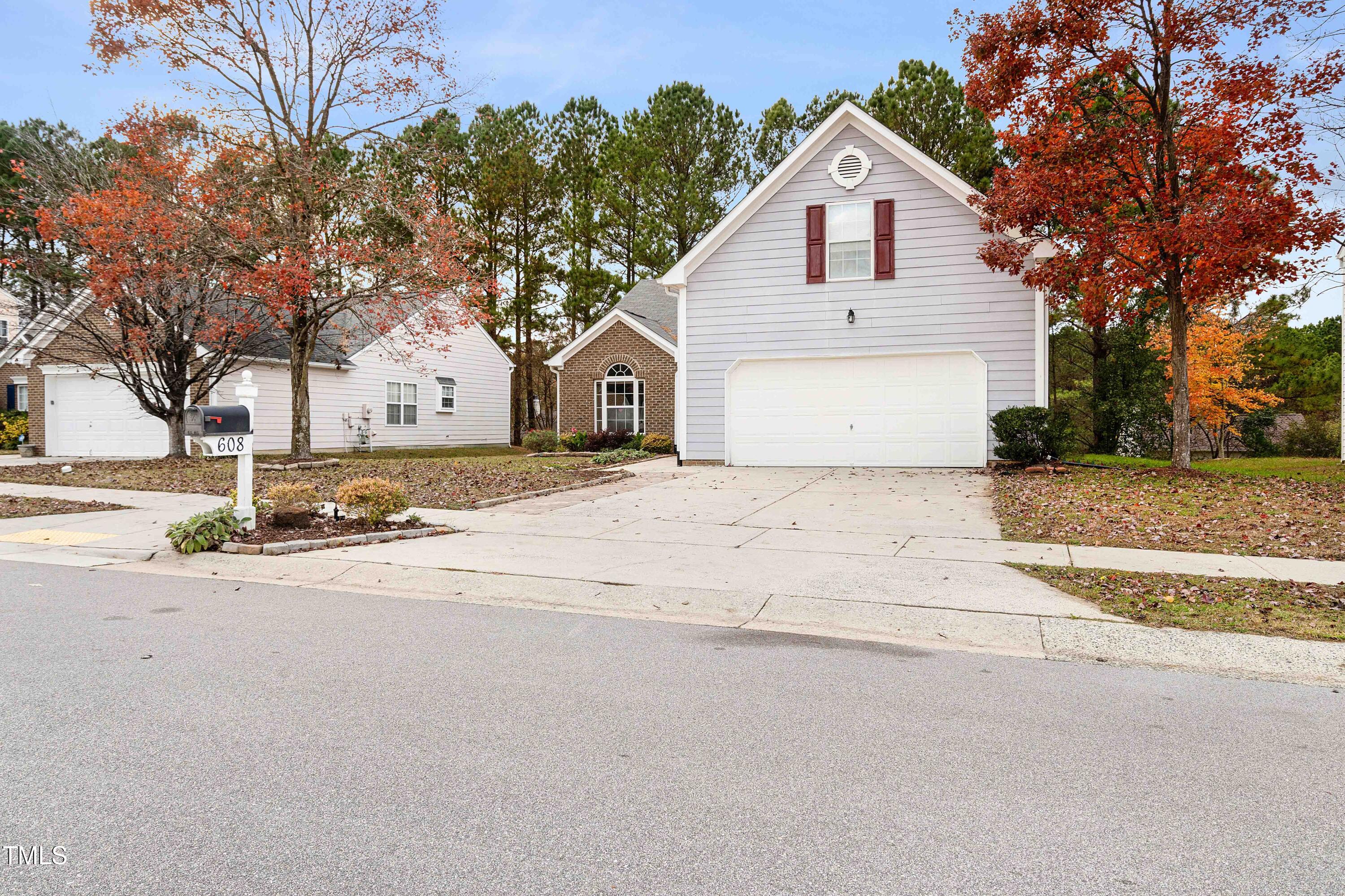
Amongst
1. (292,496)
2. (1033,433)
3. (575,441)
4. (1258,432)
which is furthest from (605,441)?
(1258,432)

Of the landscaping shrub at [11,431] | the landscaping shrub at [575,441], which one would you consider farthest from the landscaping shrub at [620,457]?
the landscaping shrub at [11,431]

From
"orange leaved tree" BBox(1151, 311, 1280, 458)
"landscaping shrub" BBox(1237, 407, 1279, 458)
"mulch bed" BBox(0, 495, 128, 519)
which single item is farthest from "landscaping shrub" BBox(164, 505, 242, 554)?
"landscaping shrub" BBox(1237, 407, 1279, 458)

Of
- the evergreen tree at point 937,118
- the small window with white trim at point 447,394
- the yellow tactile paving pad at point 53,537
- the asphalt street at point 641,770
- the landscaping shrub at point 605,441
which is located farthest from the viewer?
the small window with white trim at point 447,394

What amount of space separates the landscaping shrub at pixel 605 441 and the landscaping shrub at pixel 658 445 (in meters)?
1.11

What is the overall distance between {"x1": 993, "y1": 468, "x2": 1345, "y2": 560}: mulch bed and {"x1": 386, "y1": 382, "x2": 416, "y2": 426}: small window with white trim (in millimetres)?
20514

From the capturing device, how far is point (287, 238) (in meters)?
17.5

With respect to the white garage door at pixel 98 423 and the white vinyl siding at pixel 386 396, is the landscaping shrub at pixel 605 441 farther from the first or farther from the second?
the white garage door at pixel 98 423

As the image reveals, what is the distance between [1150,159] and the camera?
553 inches

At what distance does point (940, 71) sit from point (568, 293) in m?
15.9

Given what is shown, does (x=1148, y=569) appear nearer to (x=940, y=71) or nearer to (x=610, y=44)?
(x=610, y=44)

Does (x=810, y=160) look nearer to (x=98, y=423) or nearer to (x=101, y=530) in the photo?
(x=101, y=530)

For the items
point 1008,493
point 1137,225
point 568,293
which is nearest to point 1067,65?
point 1137,225

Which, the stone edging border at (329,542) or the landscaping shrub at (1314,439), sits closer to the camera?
the stone edging border at (329,542)

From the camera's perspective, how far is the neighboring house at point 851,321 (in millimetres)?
15469
